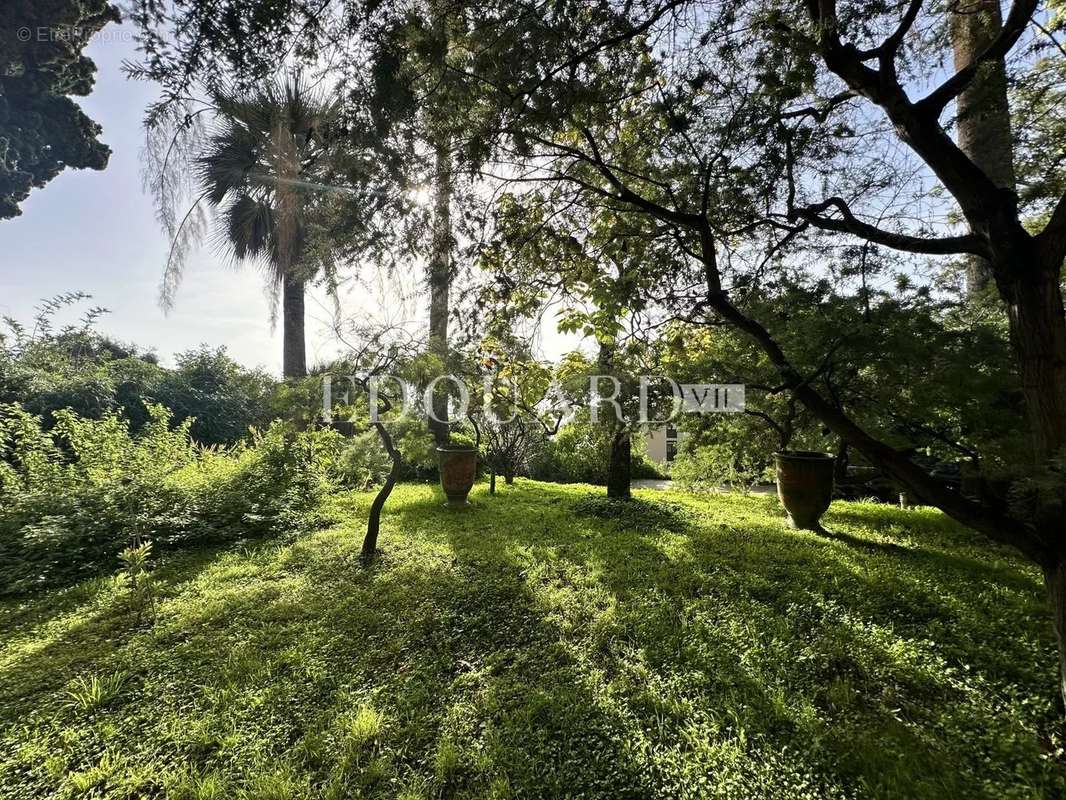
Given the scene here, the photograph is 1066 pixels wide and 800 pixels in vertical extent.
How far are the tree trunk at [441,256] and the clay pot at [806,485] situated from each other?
3598 millimetres

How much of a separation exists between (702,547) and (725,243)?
2.67 metres

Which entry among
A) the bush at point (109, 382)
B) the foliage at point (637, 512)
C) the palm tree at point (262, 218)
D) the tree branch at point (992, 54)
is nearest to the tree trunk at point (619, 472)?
the foliage at point (637, 512)

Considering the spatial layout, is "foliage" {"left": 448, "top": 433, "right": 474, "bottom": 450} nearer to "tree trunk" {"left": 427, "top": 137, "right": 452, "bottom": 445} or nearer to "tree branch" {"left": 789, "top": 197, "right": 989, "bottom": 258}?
"tree trunk" {"left": 427, "top": 137, "right": 452, "bottom": 445}

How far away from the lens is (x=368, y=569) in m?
3.39

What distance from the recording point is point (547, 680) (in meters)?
2.00

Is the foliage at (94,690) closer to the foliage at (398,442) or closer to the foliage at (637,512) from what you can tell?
the foliage at (398,442)

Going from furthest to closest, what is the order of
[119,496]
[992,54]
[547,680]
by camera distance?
[119,496]
[547,680]
[992,54]

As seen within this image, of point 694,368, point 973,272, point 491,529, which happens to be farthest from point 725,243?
point 491,529

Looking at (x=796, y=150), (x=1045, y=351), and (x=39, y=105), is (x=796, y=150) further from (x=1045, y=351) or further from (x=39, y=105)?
(x=39, y=105)

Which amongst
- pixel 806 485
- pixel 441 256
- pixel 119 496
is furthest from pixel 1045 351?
pixel 119 496

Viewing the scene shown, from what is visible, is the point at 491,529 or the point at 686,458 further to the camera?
the point at 686,458

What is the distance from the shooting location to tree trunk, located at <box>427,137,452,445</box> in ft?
8.48

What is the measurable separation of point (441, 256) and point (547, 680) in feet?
8.98

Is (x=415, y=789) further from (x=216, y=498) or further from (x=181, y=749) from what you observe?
(x=216, y=498)
